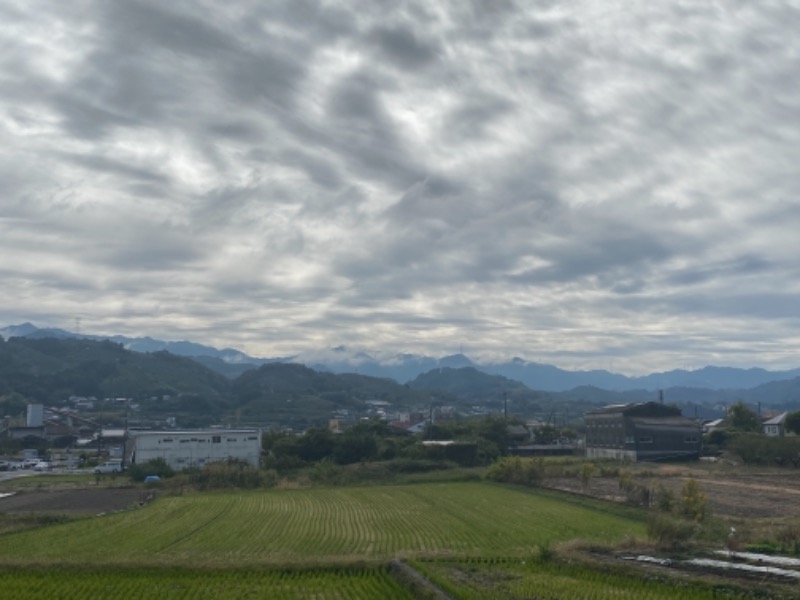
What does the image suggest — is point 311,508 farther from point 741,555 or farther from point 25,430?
point 25,430

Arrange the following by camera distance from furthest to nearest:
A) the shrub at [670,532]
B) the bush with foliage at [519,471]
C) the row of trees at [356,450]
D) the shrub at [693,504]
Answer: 1. the row of trees at [356,450]
2. the bush with foliage at [519,471]
3. the shrub at [693,504]
4. the shrub at [670,532]

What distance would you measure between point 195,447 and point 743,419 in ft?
146

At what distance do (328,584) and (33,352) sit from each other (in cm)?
16848

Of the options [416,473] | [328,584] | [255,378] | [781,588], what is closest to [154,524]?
[328,584]

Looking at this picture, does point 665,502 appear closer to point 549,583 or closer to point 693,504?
point 693,504

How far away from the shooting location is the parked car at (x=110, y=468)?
54.2m

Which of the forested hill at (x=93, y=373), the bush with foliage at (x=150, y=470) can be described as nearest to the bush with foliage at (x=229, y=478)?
the bush with foliage at (x=150, y=470)

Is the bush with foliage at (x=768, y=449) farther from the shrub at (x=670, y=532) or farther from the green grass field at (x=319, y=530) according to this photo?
the shrub at (x=670, y=532)

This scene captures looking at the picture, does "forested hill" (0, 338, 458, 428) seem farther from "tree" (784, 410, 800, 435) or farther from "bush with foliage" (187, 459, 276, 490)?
"tree" (784, 410, 800, 435)

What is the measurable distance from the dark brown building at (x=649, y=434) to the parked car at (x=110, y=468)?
121 ft

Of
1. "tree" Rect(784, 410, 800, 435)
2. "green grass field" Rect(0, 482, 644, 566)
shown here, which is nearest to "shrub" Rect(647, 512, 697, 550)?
"green grass field" Rect(0, 482, 644, 566)

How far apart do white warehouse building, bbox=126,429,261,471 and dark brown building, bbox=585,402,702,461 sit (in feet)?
90.3

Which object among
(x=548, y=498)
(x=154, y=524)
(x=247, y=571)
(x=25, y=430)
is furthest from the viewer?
(x=25, y=430)

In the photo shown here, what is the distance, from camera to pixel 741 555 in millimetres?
19109
